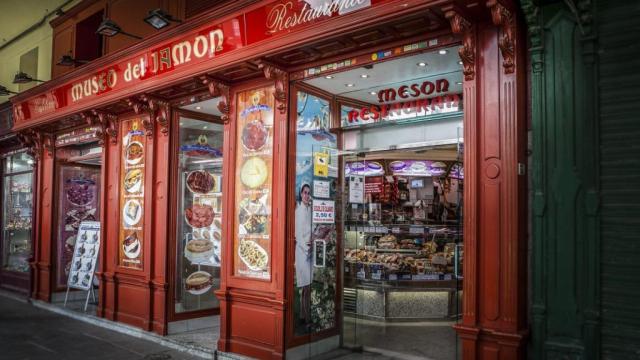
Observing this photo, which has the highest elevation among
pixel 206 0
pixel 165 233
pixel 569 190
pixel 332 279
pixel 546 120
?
pixel 206 0

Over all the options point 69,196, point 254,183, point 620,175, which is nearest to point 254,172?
point 254,183

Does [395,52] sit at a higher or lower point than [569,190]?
higher

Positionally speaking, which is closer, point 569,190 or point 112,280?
point 569,190

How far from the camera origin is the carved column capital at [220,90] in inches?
288

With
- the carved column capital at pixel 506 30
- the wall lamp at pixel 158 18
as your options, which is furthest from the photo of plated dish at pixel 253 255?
the carved column capital at pixel 506 30

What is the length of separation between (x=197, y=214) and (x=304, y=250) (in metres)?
2.80

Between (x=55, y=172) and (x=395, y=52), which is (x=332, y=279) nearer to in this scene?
(x=395, y=52)

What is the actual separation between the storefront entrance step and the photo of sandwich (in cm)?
94

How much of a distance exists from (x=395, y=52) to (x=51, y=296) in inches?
381

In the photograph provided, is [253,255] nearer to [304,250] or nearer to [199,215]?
[304,250]

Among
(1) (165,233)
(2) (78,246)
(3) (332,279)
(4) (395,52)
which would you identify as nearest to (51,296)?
(2) (78,246)

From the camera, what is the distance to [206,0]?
7.70 m

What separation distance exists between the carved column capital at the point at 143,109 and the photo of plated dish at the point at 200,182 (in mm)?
1001

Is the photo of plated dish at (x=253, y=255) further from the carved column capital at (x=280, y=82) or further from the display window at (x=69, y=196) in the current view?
the display window at (x=69, y=196)
